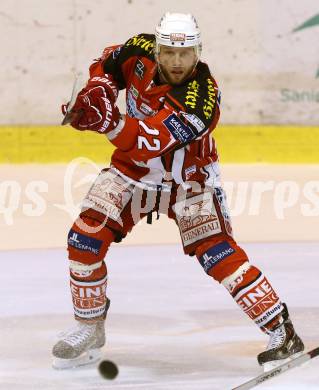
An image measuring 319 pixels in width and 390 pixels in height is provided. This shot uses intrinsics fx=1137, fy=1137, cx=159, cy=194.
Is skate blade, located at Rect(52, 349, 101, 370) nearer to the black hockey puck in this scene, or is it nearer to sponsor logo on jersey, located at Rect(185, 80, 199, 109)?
the black hockey puck

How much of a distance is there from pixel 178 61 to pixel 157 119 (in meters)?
0.27

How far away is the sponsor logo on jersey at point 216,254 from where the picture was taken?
402cm

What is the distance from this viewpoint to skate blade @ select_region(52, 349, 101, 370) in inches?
159

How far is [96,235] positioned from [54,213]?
3.05 m

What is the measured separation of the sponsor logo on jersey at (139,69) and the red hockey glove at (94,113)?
1.80 ft

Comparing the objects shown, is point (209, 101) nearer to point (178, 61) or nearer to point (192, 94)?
point (192, 94)

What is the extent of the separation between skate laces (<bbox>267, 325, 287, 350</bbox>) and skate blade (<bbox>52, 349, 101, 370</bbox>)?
2.11 ft

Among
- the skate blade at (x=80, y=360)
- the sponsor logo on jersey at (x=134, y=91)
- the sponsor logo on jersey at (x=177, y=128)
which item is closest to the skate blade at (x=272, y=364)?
the skate blade at (x=80, y=360)

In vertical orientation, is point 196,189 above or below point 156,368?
above

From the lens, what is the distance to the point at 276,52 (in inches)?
344

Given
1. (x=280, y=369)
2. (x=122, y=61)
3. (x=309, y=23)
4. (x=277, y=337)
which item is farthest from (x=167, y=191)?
(x=309, y=23)

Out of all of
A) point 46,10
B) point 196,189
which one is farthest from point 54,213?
point 196,189

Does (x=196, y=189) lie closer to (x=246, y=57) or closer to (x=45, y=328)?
(x=45, y=328)

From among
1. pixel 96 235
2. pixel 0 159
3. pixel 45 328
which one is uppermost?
pixel 96 235
